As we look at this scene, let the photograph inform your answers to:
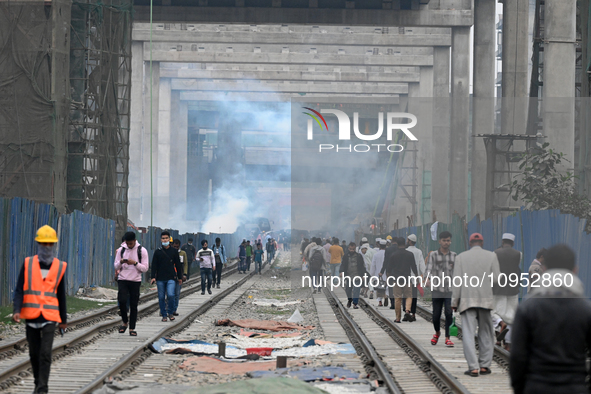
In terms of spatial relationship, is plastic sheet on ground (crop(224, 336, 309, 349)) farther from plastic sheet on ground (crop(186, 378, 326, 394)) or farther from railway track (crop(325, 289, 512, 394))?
plastic sheet on ground (crop(186, 378, 326, 394))

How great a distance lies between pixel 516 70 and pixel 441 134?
943cm

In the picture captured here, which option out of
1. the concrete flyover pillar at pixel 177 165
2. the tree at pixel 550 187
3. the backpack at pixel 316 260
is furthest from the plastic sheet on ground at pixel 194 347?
the concrete flyover pillar at pixel 177 165

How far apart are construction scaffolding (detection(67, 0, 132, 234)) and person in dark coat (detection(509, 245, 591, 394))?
2901 cm

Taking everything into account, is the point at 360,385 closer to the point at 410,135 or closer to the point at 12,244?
the point at 12,244

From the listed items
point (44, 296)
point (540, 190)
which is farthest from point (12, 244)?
point (540, 190)

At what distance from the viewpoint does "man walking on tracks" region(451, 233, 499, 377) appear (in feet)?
34.5

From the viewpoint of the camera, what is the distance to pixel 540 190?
25688mm

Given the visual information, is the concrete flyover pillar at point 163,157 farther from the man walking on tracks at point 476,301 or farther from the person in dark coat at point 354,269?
the man walking on tracks at point 476,301

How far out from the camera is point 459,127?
42000 mm

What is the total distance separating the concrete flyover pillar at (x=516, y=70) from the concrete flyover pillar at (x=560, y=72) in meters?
6.09

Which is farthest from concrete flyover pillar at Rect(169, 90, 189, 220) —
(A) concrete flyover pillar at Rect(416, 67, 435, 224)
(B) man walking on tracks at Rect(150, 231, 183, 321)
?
(B) man walking on tracks at Rect(150, 231, 183, 321)

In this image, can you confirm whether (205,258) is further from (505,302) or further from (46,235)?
(46,235)

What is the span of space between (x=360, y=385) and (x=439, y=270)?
4.41m

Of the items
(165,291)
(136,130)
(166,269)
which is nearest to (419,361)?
(166,269)
